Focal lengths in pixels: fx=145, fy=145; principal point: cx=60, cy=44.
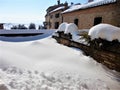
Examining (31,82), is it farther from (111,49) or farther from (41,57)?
(111,49)

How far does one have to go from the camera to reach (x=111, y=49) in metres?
5.82

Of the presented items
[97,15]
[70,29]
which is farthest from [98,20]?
[70,29]

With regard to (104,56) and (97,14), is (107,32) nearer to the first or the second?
(104,56)

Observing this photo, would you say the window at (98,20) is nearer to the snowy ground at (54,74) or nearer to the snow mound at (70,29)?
the snow mound at (70,29)

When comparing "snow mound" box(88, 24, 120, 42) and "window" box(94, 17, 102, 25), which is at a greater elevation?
"window" box(94, 17, 102, 25)

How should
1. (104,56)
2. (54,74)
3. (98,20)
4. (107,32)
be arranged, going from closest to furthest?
(54,74) → (107,32) → (104,56) → (98,20)

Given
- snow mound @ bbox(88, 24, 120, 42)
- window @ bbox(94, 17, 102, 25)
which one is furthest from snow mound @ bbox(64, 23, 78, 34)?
snow mound @ bbox(88, 24, 120, 42)

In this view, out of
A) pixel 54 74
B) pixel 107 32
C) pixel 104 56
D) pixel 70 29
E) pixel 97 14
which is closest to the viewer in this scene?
pixel 54 74

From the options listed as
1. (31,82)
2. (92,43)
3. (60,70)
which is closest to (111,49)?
(92,43)

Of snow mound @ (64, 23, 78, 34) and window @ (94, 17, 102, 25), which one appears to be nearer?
snow mound @ (64, 23, 78, 34)

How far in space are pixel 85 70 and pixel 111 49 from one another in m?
1.41

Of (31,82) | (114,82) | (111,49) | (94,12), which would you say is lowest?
(114,82)

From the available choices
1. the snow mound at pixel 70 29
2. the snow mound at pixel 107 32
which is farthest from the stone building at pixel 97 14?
the snow mound at pixel 107 32

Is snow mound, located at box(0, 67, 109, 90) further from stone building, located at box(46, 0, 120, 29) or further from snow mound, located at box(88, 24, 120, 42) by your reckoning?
stone building, located at box(46, 0, 120, 29)
